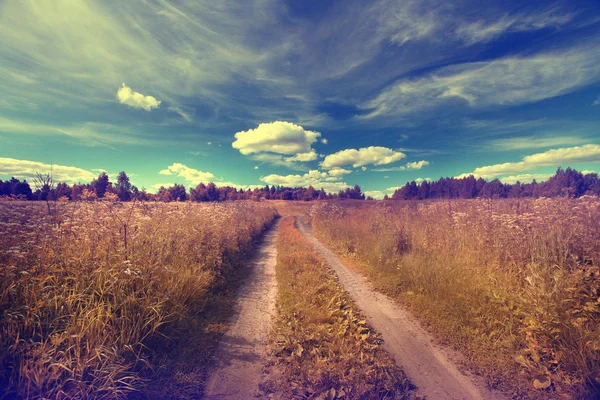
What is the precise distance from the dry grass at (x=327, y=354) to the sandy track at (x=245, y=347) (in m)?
0.30

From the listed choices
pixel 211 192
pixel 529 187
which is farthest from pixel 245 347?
pixel 211 192

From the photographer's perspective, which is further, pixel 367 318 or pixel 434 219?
pixel 434 219

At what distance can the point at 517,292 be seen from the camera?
17.0 ft

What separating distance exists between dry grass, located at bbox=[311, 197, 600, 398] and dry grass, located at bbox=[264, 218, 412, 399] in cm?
177

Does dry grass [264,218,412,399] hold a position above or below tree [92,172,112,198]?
below

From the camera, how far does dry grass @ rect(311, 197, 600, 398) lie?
384 cm

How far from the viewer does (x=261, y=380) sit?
152 inches

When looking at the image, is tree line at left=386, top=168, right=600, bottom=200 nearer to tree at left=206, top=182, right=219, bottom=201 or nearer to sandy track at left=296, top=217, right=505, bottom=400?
sandy track at left=296, top=217, right=505, bottom=400

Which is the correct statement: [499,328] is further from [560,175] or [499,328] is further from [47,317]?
[560,175]

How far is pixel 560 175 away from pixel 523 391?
25743 mm

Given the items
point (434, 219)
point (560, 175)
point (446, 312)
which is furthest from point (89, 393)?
point (560, 175)

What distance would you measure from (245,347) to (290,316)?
1.37m

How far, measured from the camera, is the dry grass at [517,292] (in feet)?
12.6

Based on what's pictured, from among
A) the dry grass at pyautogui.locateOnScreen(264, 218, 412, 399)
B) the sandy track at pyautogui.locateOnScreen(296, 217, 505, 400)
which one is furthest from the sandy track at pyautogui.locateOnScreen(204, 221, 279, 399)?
the sandy track at pyautogui.locateOnScreen(296, 217, 505, 400)
